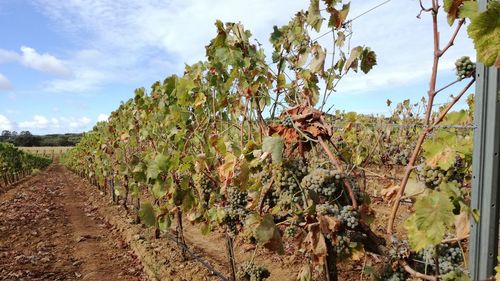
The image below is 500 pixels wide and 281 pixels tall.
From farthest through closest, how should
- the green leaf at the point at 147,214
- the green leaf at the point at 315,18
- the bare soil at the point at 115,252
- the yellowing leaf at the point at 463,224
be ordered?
the bare soil at the point at 115,252
the green leaf at the point at 147,214
the green leaf at the point at 315,18
the yellowing leaf at the point at 463,224

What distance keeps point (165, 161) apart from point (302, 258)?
7.54 feet

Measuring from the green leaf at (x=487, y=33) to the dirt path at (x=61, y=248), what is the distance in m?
5.23

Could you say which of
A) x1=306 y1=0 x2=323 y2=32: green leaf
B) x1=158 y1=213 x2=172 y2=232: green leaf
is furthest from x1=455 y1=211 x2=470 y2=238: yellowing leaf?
x1=158 y1=213 x2=172 y2=232: green leaf

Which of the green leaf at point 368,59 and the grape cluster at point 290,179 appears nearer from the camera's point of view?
the grape cluster at point 290,179

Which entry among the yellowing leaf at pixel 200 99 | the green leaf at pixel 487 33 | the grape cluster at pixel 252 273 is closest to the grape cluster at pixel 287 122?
the grape cluster at pixel 252 273

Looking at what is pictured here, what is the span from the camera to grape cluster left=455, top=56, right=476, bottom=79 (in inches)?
68.4

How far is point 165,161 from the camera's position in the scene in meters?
3.96

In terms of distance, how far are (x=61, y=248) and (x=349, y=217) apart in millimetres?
6491

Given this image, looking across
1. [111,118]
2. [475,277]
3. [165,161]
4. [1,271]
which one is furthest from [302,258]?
[111,118]

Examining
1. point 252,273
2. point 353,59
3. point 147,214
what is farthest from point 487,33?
point 147,214

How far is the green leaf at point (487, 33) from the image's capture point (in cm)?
96

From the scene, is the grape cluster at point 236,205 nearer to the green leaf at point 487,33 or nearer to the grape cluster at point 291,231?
the grape cluster at point 291,231

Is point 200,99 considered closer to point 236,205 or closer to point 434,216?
point 236,205

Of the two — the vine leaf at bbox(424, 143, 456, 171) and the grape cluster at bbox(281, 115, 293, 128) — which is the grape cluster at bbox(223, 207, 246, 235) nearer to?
the grape cluster at bbox(281, 115, 293, 128)
